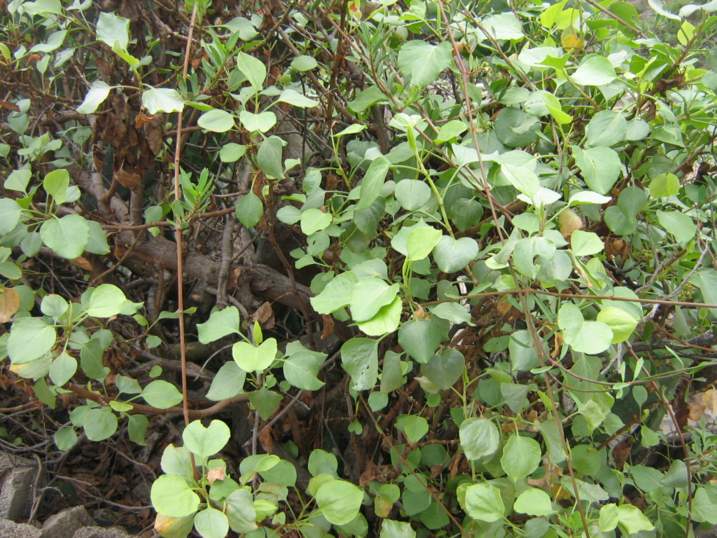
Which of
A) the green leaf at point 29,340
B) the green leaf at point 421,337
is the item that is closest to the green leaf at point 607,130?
the green leaf at point 421,337

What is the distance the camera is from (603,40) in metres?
1.11

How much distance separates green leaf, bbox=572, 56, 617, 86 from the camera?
772mm

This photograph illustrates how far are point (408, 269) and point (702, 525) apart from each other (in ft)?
2.76

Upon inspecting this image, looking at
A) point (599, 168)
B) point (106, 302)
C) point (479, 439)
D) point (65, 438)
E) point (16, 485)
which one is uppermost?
point (599, 168)

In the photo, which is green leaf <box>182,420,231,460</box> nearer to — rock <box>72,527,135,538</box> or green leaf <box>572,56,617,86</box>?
green leaf <box>572,56,617,86</box>

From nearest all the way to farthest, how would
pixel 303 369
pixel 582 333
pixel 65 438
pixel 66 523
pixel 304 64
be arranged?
pixel 582 333 < pixel 303 369 < pixel 304 64 < pixel 65 438 < pixel 66 523

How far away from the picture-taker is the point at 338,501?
0.84m

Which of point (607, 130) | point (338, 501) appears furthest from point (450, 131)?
point (338, 501)

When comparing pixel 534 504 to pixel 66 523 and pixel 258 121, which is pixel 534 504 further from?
pixel 66 523

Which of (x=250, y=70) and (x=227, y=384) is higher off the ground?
(x=250, y=70)

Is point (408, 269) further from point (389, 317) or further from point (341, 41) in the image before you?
point (341, 41)

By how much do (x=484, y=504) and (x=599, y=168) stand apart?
18.6 inches

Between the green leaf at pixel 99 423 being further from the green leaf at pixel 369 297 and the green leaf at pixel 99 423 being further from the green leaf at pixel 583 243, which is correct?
the green leaf at pixel 583 243

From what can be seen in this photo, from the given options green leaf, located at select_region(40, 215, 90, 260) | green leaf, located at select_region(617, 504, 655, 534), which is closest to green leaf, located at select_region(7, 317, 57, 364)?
green leaf, located at select_region(40, 215, 90, 260)
